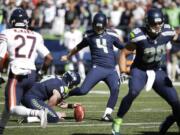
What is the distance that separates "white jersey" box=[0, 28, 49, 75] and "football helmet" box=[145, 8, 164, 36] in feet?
4.19

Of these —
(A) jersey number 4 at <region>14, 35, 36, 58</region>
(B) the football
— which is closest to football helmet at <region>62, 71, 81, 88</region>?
(B) the football

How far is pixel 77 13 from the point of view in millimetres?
24281

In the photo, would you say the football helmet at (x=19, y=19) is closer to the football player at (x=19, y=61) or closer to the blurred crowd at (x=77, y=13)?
the football player at (x=19, y=61)

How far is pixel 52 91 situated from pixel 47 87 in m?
0.09

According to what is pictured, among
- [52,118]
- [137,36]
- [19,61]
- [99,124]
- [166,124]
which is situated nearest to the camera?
[19,61]

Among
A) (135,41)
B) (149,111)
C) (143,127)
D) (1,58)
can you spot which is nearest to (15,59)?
(1,58)

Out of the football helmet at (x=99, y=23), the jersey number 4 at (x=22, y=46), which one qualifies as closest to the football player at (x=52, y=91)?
the football helmet at (x=99, y=23)

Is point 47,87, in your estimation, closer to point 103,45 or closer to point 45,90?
point 45,90

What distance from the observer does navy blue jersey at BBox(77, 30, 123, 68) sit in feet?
39.8

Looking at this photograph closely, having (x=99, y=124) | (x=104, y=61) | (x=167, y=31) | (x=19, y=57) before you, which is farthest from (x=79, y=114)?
(x=167, y=31)

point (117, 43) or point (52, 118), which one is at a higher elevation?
Result: point (117, 43)

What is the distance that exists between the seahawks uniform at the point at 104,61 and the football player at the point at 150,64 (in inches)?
94.2

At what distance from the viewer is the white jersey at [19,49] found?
9.30m

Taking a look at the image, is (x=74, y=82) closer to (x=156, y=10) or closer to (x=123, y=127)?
(x=123, y=127)
